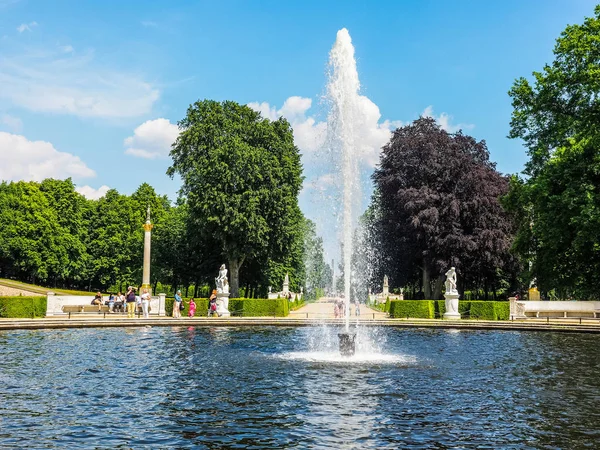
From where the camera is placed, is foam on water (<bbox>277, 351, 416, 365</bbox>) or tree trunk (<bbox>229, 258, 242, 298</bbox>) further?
tree trunk (<bbox>229, 258, 242, 298</bbox>)

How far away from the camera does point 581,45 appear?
3944 cm

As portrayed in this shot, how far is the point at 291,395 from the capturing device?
48.2 ft

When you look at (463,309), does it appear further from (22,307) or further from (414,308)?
(22,307)

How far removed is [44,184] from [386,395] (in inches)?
2942

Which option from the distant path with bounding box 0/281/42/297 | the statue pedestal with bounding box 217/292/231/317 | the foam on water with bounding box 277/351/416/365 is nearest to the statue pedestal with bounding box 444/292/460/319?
the statue pedestal with bounding box 217/292/231/317

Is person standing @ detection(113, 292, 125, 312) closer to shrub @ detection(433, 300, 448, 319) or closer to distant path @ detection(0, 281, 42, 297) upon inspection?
shrub @ detection(433, 300, 448, 319)

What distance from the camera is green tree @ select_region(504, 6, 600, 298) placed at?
126 ft

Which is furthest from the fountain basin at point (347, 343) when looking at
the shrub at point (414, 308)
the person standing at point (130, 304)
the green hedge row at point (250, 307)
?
the shrub at point (414, 308)

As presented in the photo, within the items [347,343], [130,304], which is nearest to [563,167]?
[347,343]

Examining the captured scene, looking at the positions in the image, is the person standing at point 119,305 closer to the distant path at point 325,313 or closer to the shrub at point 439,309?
the distant path at point 325,313

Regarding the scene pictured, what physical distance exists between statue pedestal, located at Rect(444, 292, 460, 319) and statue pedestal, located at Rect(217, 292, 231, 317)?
14.4 m

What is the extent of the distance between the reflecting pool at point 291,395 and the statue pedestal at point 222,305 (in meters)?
17.1

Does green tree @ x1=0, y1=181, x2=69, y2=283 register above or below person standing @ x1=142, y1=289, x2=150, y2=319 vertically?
above

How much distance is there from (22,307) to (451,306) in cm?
2642
